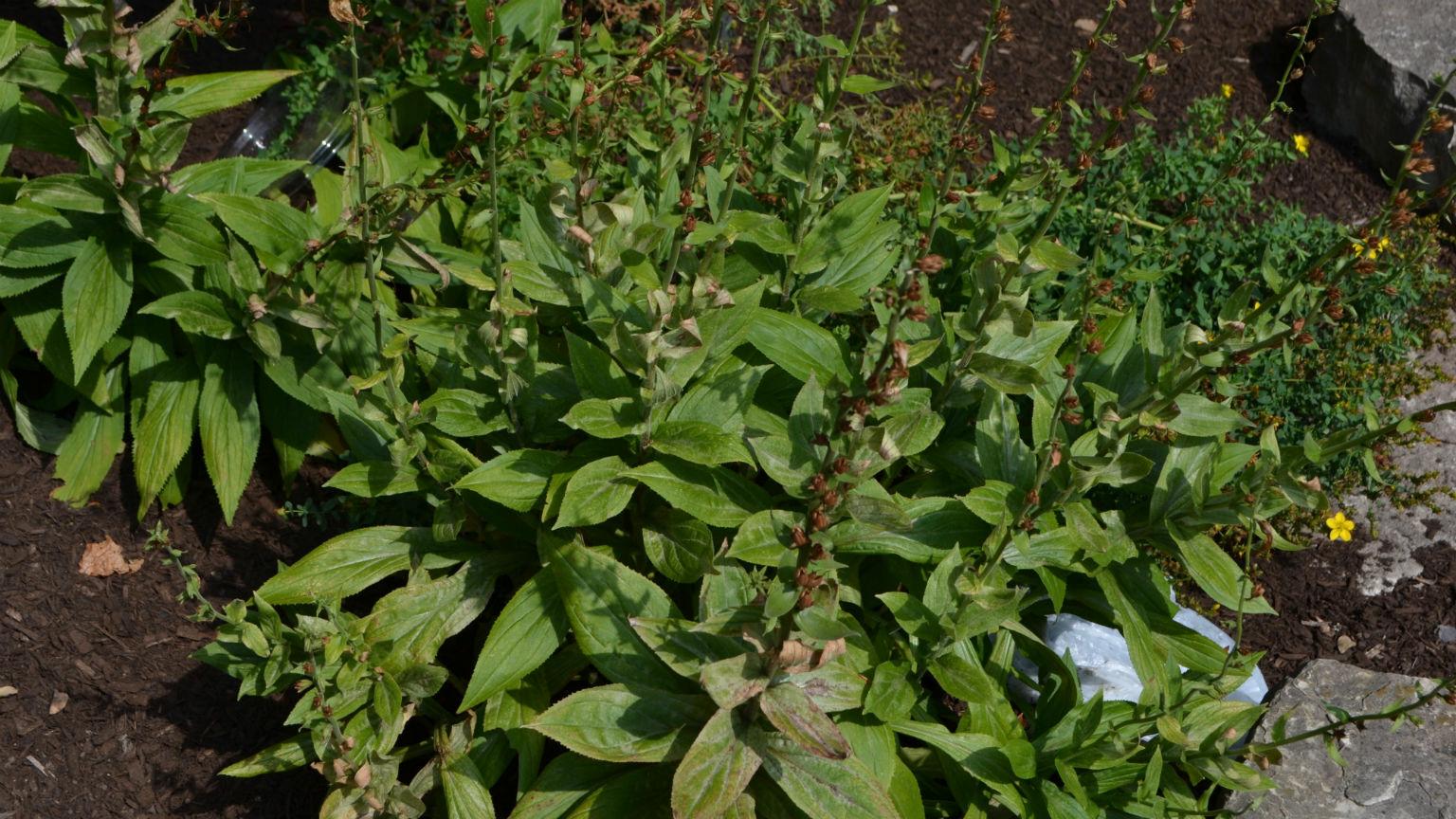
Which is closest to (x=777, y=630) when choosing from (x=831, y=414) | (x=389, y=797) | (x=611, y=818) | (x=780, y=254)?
(x=831, y=414)

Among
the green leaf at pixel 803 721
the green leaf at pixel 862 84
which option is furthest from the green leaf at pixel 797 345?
the green leaf at pixel 803 721

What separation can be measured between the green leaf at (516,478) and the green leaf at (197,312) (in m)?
0.97

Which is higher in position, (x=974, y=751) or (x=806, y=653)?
(x=806, y=653)

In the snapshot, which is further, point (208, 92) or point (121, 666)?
point (208, 92)

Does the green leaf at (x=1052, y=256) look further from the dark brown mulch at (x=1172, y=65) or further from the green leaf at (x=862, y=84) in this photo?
the dark brown mulch at (x=1172, y=65)

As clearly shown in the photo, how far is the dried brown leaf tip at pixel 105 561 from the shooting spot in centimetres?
401

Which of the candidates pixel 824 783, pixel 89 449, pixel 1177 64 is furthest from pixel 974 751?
pixel 1177 64

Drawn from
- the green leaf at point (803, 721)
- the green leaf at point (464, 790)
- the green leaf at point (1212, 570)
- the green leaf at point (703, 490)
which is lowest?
the green leaf at point (464, 790)

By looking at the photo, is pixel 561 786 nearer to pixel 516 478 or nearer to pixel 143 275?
pixel 516 478

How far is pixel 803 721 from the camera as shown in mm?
2805

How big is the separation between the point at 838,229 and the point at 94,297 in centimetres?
232

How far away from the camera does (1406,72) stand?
20.0 ft

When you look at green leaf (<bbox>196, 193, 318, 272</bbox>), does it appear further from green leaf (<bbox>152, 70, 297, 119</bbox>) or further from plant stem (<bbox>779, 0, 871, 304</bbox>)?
plant stem (<bbox>779, 0, 871, 304</bbox>)

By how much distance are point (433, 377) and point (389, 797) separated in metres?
1.30
